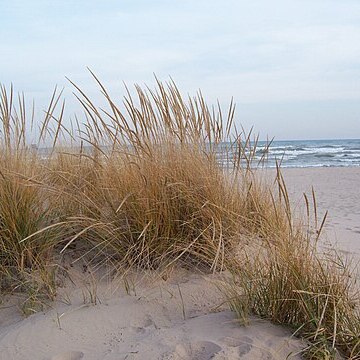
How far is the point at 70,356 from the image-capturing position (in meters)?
2.32

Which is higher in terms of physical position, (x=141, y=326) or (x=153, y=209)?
(x=153, y=209)

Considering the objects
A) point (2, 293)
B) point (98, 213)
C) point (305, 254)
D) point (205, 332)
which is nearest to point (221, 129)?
point (98, 213)

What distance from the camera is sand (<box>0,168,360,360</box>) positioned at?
222 centimetres

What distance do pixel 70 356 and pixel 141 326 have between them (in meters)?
0.40

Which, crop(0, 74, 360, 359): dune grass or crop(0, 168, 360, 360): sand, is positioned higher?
crop(0, 74, 360, 359): dune grass

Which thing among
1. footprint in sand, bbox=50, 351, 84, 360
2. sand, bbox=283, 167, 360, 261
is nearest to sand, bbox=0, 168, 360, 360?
footprint in sand, bbox=50, 351, 84, 360

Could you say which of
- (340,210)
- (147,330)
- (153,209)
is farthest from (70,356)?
(340,210)

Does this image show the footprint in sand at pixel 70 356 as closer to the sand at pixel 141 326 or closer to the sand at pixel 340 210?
the sand at pixel 141 326

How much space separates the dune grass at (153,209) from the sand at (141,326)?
112 millimetres

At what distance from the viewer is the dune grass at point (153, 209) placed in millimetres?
2703

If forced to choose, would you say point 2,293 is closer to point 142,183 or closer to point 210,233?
point 142,183

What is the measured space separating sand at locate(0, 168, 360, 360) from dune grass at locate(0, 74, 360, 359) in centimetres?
11

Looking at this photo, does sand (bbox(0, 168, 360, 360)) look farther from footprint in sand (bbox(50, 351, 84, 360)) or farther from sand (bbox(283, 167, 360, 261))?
sand (bbox(283, 167, 360, 261))

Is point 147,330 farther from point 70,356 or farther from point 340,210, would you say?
point 340,210
